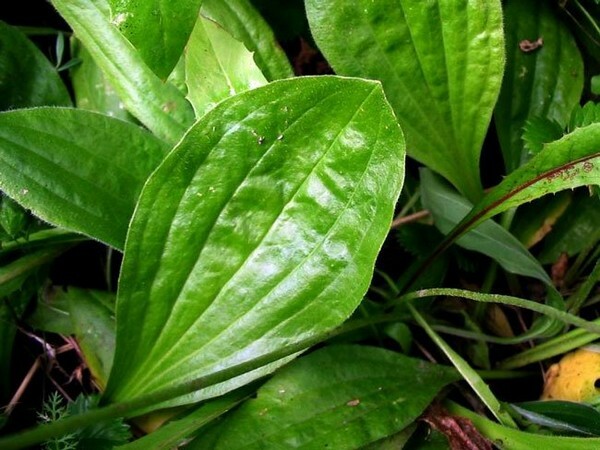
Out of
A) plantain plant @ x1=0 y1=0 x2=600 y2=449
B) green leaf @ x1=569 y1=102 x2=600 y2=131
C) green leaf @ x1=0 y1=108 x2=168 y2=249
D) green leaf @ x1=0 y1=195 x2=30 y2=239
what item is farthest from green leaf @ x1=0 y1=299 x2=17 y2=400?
green leaf @ x1=569 y1=102 x2=600 y2=131

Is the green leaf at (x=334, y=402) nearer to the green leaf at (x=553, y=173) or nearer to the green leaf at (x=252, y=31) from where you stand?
the green leaf at (x=553, y=173)

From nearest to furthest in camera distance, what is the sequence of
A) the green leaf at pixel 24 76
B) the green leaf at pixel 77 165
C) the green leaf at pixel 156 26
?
the green leaf at pixel 156 26, the green leaf at pixel 77 165, the green leaf at pixel 24 76

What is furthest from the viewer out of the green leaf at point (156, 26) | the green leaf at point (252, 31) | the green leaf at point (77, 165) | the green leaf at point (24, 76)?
the green leaf at point (24, 76)

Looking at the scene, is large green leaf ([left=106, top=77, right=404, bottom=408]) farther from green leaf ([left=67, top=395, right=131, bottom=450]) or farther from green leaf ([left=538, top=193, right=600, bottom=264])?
green leaf ([left=538, top=193, right=600, bottom=264])

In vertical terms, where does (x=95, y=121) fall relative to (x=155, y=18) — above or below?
below

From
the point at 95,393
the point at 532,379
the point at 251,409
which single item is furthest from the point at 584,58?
the point at 95,393

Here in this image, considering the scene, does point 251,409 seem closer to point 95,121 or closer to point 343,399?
point 343,399

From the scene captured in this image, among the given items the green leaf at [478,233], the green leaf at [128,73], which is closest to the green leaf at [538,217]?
the green leaf at [478,233]
